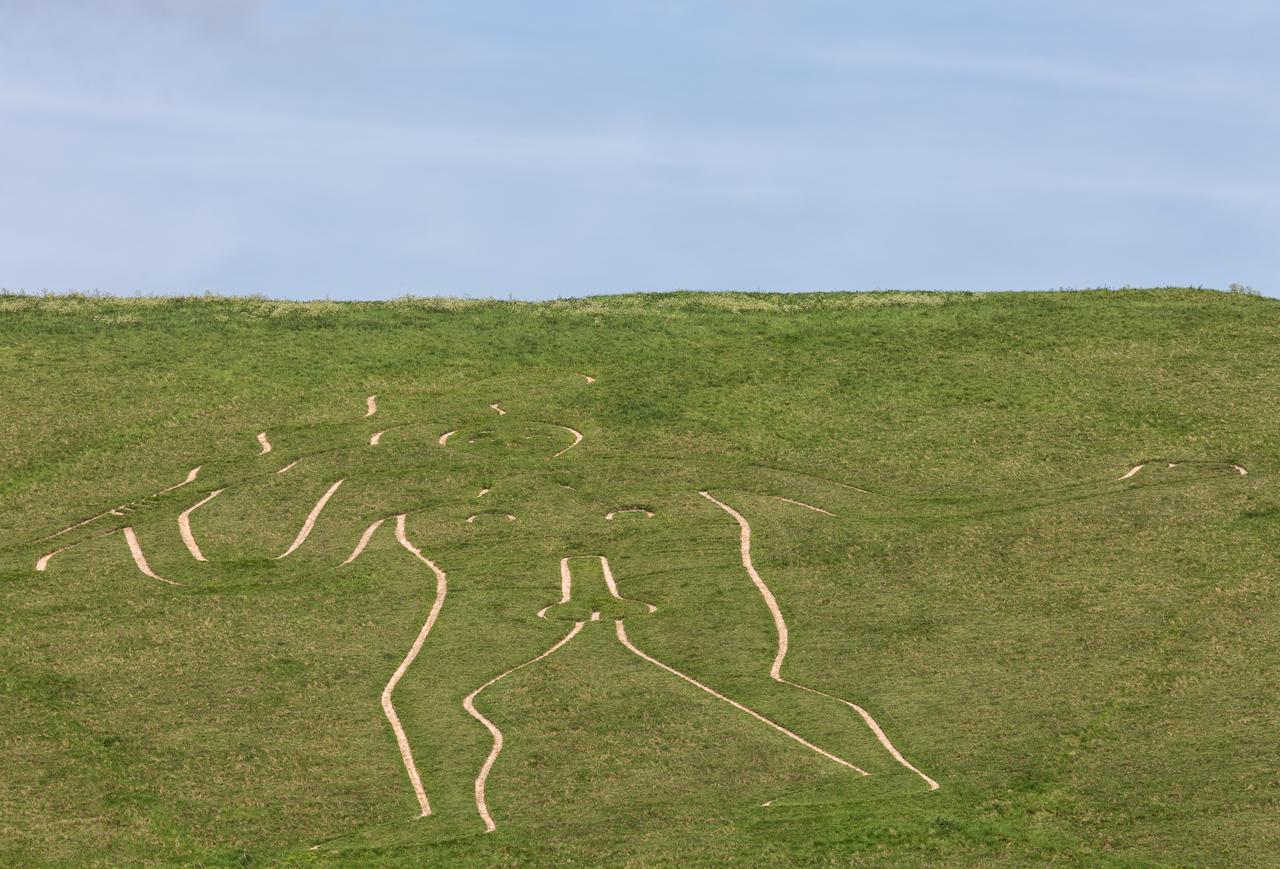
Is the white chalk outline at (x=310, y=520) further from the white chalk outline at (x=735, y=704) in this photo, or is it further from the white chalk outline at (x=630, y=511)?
the white chalk outline at (x=735, y=704)

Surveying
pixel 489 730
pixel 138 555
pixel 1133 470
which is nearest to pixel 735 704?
pixel 489 730

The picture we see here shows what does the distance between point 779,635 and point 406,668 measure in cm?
861

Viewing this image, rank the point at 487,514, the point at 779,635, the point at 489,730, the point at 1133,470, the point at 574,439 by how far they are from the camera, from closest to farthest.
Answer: the point at 489,730 < the point at 779,635 < the point at 487,514 < the point at 1133,470 < the point at 574,439

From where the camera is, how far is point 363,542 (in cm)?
4712

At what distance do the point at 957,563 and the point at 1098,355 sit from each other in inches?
722

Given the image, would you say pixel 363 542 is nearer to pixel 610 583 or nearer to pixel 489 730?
pixel 610 583

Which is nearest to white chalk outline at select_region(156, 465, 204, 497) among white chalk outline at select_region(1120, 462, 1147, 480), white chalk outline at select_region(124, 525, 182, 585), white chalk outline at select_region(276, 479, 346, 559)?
white chalk outline at select_region(124, 525, 182, 585)

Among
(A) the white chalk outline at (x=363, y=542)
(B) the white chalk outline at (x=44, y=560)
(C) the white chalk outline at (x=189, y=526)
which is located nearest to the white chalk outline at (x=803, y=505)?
(A) the white chalk outline at (x=363, y=542)

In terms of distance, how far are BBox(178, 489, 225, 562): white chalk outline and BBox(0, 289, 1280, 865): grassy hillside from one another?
0.20m

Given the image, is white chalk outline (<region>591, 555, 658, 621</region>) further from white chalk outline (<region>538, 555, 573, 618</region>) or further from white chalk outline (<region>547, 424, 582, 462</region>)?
white chalk outline (<region>547, 424, 582, 462</region>)

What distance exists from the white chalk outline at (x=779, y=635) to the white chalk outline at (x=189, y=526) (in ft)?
44.5

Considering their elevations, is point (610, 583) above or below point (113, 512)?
below

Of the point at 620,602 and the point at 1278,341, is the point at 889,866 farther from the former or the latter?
the point at 1278,341

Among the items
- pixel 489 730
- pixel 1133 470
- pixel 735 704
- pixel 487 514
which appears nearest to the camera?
pixel 489 730
